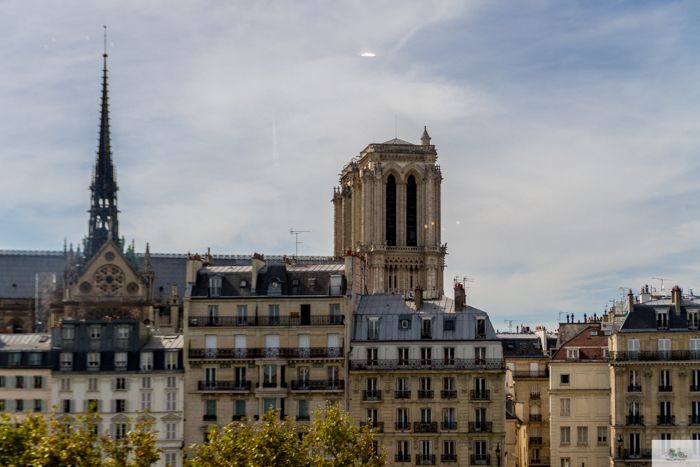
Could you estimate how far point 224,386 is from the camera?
6100cm

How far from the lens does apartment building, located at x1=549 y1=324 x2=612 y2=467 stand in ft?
208

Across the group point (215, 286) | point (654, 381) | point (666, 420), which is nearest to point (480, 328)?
point (654, 381)

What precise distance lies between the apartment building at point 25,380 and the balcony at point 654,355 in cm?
3301

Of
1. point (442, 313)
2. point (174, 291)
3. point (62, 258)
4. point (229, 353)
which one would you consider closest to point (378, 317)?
point (442, 313)

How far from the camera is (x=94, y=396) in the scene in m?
61.6

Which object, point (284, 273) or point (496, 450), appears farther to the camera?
point (284, 273)

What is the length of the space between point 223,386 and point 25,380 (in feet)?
38.4

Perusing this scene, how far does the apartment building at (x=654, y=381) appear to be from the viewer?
61312 mm

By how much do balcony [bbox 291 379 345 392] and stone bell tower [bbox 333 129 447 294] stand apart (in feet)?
182

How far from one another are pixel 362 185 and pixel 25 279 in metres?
37.3

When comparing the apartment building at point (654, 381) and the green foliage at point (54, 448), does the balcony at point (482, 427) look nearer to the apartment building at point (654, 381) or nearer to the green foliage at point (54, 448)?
the apartment building at point (654, 381)

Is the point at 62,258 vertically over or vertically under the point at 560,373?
over

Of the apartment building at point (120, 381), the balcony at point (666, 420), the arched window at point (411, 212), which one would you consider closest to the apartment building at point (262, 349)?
the apartment building at point (120, 381)

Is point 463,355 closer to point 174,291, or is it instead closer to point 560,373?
point 560,373
